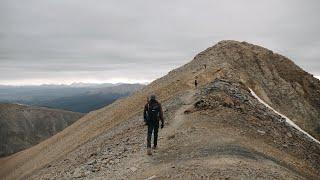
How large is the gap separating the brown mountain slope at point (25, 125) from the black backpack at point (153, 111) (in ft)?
448

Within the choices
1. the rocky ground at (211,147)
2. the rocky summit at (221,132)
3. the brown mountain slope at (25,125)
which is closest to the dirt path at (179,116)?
the rocky ground at (211,147)

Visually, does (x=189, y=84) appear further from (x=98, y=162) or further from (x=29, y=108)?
(x=29, y=108)

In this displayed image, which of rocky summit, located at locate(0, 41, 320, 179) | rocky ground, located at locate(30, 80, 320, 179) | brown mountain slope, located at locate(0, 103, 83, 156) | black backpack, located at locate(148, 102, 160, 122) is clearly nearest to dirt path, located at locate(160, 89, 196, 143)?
rocky ground, located at locate(30, 80, 320, 179)

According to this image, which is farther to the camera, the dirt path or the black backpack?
the dirt path

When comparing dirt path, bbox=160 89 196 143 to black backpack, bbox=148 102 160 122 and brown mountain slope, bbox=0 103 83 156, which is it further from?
brown mountain slope, bbox=0 103 83 156

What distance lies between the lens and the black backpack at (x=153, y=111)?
23.6 meters

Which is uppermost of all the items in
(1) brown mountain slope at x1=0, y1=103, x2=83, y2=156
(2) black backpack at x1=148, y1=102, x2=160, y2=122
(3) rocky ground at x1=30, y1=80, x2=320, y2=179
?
(2) black backpack at x1=148, y1=102, x2=160, y2=122

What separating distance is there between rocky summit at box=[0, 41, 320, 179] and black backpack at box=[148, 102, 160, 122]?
194cm

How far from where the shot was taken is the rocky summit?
21.5 meters

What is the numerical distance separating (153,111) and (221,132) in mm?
4860

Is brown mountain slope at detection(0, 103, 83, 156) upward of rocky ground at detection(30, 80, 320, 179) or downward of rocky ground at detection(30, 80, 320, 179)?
downward

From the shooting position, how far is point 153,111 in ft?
77.5

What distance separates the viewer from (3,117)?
17200 centimetres

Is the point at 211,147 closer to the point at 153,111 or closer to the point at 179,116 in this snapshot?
the point at 153,111
